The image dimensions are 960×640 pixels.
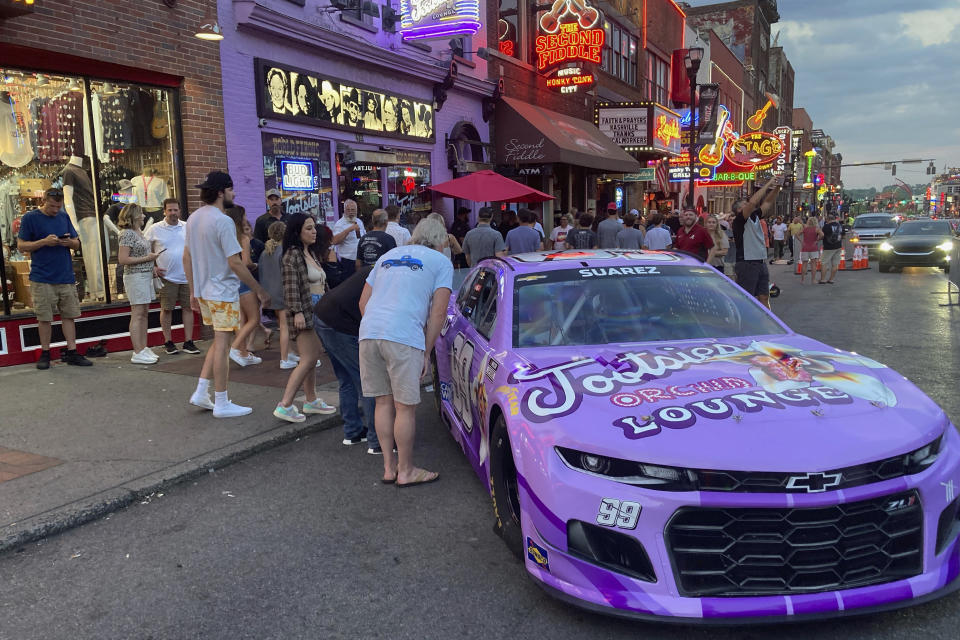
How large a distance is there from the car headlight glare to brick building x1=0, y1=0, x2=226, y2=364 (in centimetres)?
725

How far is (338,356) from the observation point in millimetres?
5070

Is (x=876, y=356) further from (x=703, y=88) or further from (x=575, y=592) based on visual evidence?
(x=703, y=88)

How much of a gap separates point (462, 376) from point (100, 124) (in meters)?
6.79

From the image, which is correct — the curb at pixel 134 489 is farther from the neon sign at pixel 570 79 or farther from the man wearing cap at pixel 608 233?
the neon sign at pixel 570 79

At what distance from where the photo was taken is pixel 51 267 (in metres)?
7.46

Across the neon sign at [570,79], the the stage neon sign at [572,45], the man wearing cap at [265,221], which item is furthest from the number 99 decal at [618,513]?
the neon sign at [570,79]

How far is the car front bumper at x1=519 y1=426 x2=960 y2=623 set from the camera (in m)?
2.51

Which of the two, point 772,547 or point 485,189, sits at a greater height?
point 485,189

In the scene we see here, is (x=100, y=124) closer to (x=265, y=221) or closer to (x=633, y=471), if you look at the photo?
(x=265, y=221)

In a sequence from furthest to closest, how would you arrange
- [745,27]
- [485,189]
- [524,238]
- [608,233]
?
1. [745,27]
2. [608,233]
3. [485,189]
4. [524,238]

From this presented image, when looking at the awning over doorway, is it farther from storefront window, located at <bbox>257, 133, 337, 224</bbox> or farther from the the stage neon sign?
storefront window, located at <bbox>257, 133, 337, 224</bbox>

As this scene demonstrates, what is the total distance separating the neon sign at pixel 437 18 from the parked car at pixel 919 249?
1463 centimetres

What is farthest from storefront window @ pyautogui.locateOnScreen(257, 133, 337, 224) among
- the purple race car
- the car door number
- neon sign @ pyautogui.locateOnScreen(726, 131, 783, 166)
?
neon sign @ pyautogui.locateOnScreen(726, 131, 783, 166)

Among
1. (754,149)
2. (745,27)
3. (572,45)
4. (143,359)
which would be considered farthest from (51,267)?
(745,27)
